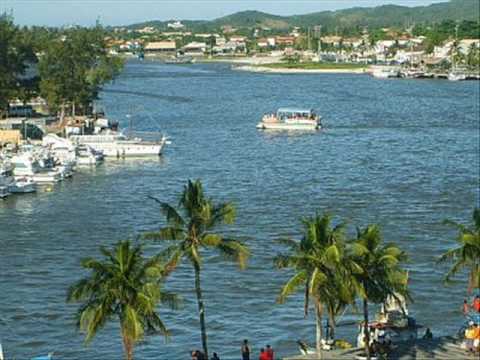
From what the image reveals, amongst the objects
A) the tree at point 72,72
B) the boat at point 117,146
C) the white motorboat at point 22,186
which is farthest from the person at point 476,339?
the tree at point 72,72

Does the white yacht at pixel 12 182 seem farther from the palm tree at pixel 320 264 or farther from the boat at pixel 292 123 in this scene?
the boat at pixel 292 123

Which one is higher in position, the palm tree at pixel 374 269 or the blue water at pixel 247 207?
the palm tree at pixel 374 269

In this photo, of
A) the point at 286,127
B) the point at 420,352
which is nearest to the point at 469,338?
the point at 420,352

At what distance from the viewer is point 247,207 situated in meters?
57.6

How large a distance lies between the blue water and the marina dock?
4.50 m

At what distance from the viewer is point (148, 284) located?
79.2ft

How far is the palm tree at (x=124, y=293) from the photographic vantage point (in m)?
23.8

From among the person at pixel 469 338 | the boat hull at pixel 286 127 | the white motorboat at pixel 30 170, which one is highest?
the person at pixel 469 338

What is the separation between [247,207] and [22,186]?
14.0m

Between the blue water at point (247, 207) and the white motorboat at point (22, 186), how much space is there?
4.40 feet

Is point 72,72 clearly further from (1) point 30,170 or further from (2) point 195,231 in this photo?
(2) point 195,231

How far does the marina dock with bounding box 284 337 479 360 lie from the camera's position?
27.2m

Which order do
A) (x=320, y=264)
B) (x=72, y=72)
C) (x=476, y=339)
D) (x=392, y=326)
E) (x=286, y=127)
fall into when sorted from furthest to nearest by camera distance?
1. (x=286, y=127)
2. (x=72, y=72)
3. (x=392, y=326)
4. (x=476, y=339)
5. (x=320, y=264)

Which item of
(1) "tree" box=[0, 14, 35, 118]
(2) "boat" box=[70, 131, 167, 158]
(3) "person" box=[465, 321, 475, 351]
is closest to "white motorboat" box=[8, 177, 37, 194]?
(2) "boat" box=[70, 131, 167, 158]
